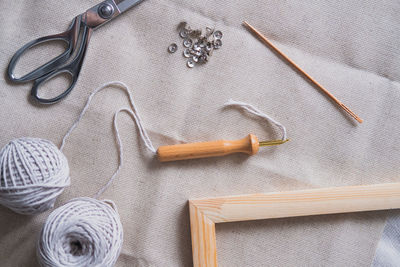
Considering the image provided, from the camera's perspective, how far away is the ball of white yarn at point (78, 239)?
2.67 feet

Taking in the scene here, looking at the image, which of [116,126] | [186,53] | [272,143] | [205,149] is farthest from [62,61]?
[272,143]

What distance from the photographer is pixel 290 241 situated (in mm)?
974

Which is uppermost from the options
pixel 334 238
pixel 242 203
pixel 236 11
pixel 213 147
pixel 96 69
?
pixel 236 11

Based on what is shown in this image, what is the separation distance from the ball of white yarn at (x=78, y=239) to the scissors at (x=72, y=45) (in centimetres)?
30

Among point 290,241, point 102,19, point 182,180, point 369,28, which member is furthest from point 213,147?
point 369,28

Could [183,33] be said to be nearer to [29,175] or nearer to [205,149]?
[205,149]

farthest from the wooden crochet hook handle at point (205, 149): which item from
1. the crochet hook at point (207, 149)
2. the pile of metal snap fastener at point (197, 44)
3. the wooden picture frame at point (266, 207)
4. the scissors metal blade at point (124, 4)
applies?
the scissors metal blade at point (124, 4)

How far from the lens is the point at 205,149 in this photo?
94 cm

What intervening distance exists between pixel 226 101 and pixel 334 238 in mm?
437

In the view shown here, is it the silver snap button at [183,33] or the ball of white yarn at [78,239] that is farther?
the silver snap button at [183,33]

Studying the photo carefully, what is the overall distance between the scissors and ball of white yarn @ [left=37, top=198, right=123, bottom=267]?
11.8 inches

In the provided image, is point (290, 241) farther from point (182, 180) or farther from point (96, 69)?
point (96, 69)

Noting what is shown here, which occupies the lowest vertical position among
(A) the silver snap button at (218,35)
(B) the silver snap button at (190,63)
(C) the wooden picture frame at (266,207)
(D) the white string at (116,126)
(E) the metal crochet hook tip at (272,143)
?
(C) the wooden picture frame at (266,207)

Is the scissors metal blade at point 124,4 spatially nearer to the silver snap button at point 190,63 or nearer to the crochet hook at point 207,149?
the silver snap button at point 190,63
